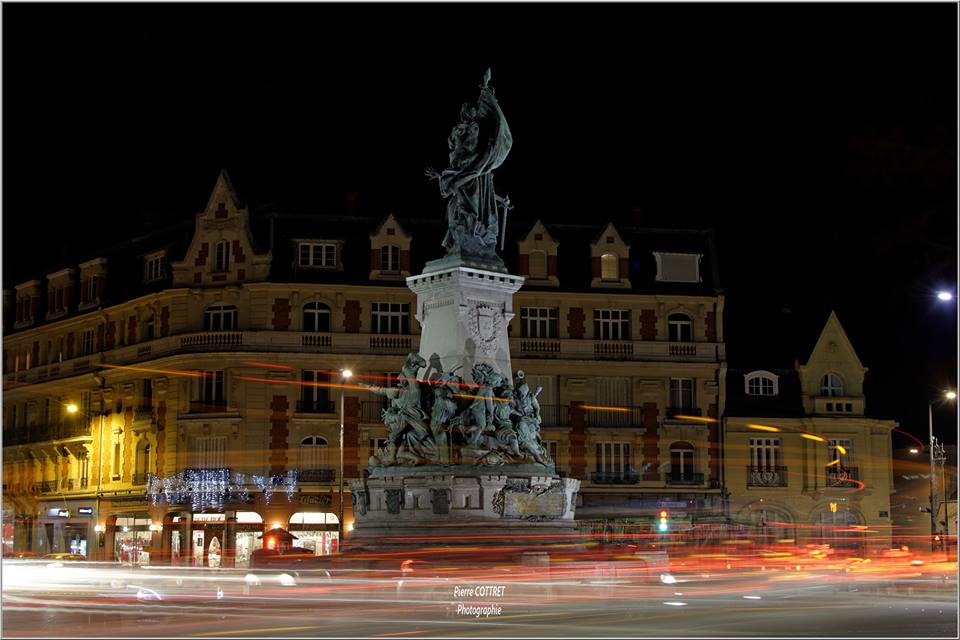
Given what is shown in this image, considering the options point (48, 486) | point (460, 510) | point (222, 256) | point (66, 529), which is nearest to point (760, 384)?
point (222, 256)

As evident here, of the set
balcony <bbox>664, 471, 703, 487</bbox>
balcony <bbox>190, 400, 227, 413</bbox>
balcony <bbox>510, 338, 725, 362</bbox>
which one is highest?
balcony <bbox>510, 338, 725, 362</bbox>

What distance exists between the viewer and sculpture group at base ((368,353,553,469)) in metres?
29.5

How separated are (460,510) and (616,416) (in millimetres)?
35276

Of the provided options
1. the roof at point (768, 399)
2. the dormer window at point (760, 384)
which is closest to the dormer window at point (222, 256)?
the roof at point (768, 399)

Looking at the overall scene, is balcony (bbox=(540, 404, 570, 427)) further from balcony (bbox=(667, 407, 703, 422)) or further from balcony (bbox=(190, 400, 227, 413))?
balcony (bbox=(190, 400, 227, 413))

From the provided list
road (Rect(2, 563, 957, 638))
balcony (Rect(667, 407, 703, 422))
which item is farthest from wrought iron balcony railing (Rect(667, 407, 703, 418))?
road (Rect(2, 563, 957, 638))

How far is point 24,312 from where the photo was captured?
2990 inches

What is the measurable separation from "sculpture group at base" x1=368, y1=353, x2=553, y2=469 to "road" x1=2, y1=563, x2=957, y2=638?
3.82 m

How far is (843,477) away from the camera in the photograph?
66000mm

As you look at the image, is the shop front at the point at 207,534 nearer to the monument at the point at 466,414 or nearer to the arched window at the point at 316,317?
the arched window at the point at 316,317

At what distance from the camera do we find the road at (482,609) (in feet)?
64.8

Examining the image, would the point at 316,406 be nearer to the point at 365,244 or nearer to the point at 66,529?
the point at 365,244

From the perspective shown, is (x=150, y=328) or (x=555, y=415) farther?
(x=150, y=328)

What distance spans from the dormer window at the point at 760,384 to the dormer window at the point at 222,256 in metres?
23.8
